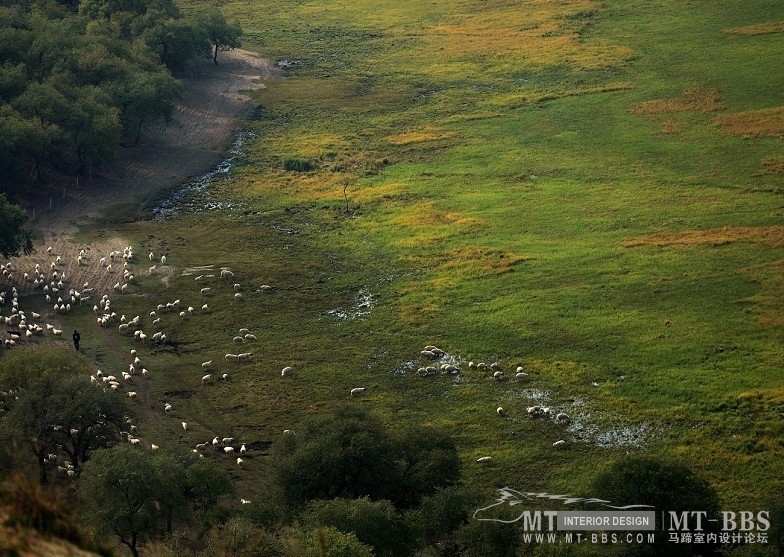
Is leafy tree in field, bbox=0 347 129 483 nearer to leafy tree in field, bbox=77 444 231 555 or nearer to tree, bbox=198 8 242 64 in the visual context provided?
leafy tree in field, bbox=77 444 231 555

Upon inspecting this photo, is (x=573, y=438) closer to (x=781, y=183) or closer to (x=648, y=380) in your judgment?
(x=648, y=380)

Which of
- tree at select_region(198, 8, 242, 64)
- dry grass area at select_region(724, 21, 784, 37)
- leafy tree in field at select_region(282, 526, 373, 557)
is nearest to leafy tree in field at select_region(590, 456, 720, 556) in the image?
leafy tree in field at select_region(282, 526, 373, 557)

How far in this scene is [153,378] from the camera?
1821 inches

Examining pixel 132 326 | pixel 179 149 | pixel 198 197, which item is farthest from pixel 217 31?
pixel 132 326

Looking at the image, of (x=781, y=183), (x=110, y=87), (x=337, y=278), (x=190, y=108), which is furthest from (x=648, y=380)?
(x=190, y=108)

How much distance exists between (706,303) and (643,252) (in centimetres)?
703

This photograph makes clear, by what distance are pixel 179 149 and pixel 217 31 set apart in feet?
70.6

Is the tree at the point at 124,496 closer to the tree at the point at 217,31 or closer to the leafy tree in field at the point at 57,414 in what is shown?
the leafy tree in field at the point at 57,414

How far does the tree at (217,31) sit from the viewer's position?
9519cm

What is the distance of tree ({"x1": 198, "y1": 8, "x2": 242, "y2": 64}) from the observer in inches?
3748

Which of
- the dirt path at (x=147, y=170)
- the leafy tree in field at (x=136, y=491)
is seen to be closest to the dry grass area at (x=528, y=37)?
the dirt path at (x=147, y=170)

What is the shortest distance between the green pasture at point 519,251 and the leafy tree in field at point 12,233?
6485mm

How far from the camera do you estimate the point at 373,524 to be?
99.2ft

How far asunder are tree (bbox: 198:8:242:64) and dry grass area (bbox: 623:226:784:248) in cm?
5085
